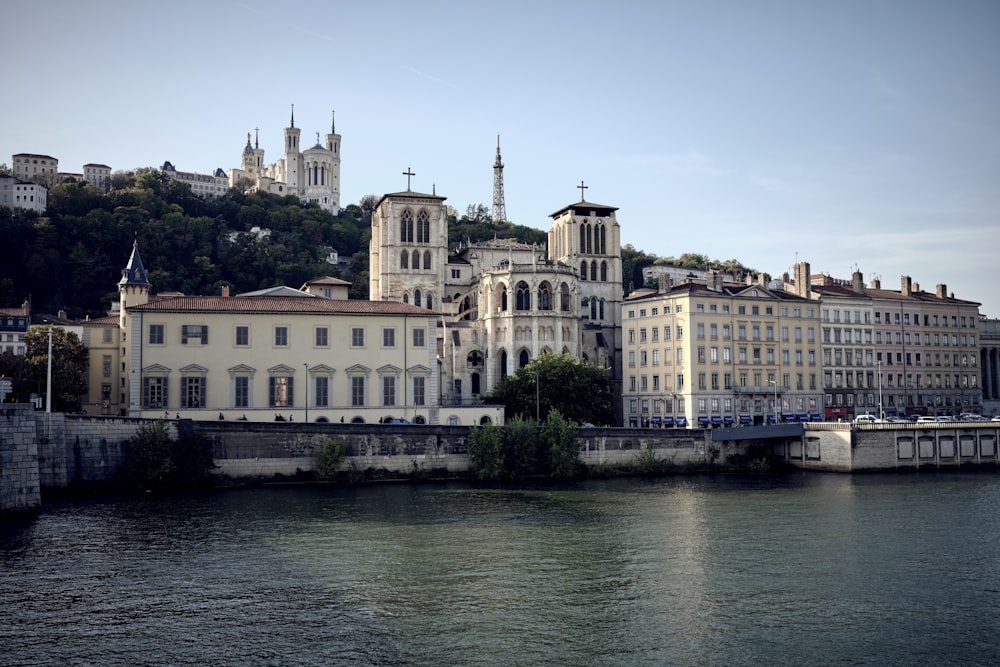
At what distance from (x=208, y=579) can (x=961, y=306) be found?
282ft

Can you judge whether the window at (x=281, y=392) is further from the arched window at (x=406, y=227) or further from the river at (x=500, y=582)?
the arched window at (x=406, y=227)

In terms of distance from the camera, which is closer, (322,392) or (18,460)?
(18,460)

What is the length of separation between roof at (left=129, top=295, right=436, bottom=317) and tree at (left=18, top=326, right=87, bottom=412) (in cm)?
1090

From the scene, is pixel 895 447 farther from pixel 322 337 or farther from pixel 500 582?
pixel 500 582

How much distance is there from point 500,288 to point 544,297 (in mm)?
4308

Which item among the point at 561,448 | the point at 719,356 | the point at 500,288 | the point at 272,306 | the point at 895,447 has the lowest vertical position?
the point at 895,447

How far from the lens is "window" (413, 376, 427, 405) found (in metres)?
64.6

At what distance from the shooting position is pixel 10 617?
2666cm

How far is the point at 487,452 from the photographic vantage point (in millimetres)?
58969

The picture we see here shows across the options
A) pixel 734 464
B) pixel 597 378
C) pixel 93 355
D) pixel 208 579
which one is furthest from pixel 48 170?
pixel 208 579

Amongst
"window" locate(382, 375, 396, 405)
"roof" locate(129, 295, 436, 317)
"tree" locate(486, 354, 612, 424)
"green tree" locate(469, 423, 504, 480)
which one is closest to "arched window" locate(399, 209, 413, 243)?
"tree" locate(486, 354, 612, 424)

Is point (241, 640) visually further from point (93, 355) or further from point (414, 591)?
point (93, 355)

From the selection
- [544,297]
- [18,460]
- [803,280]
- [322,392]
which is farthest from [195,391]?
[803,280]

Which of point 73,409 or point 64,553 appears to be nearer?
point 64,553
